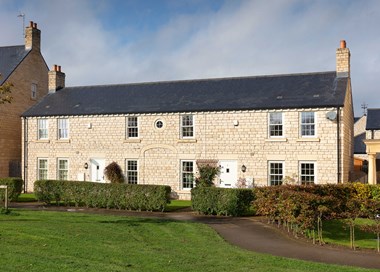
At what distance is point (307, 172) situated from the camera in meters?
24.4

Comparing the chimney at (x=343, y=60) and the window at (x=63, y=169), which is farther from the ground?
the chimney at (x=343, y=60)

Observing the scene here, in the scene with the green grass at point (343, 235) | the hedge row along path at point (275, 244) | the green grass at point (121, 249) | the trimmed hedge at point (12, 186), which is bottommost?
the green grass at point (343, 235)

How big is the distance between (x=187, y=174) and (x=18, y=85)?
51.9ft

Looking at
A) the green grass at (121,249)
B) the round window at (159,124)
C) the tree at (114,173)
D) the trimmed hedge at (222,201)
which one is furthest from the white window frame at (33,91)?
the green grass at (121,249)

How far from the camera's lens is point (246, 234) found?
1451 cm

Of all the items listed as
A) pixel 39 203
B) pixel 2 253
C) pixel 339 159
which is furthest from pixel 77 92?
pixel 2 253

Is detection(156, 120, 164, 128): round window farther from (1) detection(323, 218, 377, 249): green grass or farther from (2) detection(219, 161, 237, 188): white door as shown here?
(1) detection(323, 218, 377, 249): green grass

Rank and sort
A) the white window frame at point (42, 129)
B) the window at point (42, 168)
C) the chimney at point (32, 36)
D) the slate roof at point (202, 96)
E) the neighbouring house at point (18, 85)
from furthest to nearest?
the chimney at point (32, 36), the neighbouring house at point (18, 85), the white window frame at point (42, 129), the window at point (42, 168), the slate roof at point (202, 96)

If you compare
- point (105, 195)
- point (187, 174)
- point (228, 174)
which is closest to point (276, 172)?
point (228, 174)

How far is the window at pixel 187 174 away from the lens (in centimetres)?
2705

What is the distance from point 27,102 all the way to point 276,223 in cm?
2499

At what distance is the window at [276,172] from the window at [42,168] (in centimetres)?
1547

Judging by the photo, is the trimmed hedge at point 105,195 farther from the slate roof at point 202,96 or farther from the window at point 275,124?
the window at point 275,124

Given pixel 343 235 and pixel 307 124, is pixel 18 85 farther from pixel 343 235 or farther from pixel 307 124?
pixel 343 235
